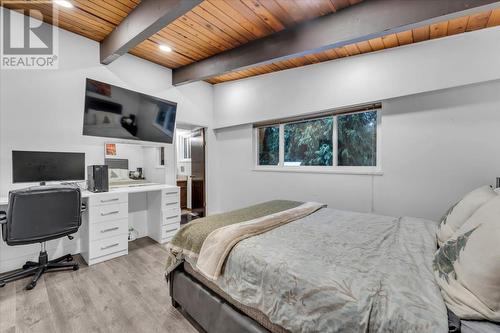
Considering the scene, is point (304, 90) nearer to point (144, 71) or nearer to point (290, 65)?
point (290, 65)

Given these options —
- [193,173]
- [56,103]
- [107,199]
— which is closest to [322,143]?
[193,173]

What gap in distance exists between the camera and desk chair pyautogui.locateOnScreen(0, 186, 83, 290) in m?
1.95

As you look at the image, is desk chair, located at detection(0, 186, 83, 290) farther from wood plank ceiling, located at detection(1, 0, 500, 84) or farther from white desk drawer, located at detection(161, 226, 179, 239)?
wood plank ceiling, located at detection(1, 0, 500, 84)

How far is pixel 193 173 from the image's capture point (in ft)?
15.8

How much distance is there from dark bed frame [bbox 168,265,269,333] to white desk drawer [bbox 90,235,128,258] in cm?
134

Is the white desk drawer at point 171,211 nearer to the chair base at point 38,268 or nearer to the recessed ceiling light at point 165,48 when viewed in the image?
the chair base at point 38,268

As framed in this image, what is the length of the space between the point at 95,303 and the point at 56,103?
7.52 feet

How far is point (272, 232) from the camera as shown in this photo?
164 centimetres

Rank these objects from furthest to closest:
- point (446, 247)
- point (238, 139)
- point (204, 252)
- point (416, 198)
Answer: point (238, 139), point (416, 198), point (204, 252), point (446, 247)

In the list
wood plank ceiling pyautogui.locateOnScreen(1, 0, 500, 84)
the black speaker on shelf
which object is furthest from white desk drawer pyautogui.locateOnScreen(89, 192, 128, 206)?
wood plank ceiling pyautogui.locateOnScreen(1, 0, 500, 84)

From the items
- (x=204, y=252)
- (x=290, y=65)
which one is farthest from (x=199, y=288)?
(x=290, y=65)

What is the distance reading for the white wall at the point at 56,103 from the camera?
2330 mm

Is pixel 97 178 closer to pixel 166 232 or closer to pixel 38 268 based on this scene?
pixel 38 268

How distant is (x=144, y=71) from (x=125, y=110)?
2.50 ft
